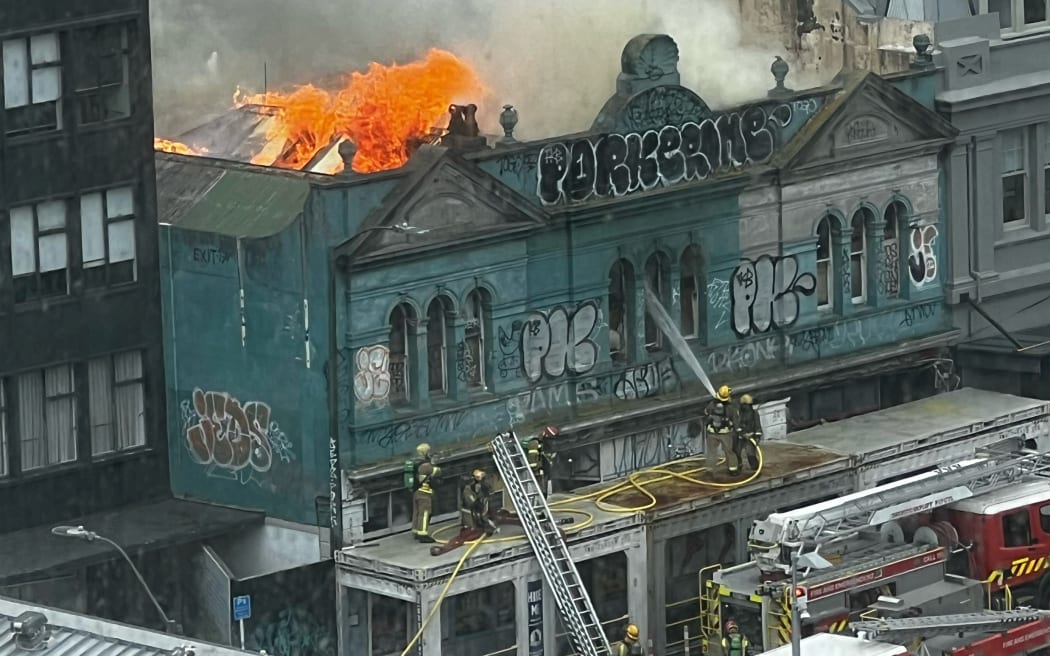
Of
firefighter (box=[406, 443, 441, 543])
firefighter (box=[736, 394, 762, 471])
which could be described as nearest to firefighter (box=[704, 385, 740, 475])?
firefighter (box=[736, 394, 762, 471])

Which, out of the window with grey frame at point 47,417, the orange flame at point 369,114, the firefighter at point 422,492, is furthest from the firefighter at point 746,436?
the window with grey frame at point 47,417

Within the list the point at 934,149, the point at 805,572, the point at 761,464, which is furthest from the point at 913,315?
the point at 805,572

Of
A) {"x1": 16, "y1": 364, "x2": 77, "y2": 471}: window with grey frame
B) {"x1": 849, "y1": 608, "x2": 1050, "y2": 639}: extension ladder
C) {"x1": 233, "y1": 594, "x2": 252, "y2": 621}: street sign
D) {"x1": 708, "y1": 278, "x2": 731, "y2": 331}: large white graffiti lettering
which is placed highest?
{"x1": 708, "y1": 278, "x2": 731, "y2": 331}: large white graffiti lettering

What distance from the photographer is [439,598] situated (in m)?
46.2

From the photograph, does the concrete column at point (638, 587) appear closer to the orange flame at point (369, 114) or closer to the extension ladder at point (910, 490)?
the extension ladder at point (910, 490)

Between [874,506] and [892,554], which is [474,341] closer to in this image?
[874,506]

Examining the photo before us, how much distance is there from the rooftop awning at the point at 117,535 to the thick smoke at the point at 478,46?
27.6 ft

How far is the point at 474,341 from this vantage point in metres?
49.2

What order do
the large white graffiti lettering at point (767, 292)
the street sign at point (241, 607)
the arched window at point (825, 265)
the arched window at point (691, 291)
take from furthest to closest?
1. the arched window at point (825, 265)
2. the large white graffiti lettering at point (767, 292)
3. the arched window at point (691, 291)
4. the street sign at point (241, 607)

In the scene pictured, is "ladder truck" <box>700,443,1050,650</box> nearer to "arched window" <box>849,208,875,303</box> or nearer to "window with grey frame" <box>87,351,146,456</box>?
"arched window" <box>849,208,875,303</box>

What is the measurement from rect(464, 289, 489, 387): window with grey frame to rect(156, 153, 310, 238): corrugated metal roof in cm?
344

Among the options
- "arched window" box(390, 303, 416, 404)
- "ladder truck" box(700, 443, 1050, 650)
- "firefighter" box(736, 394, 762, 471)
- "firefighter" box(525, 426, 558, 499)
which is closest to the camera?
"ladder truck" box(700, 443, 1050, 650)

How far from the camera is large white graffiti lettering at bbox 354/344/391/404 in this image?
156ft

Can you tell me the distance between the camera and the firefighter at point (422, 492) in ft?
155
